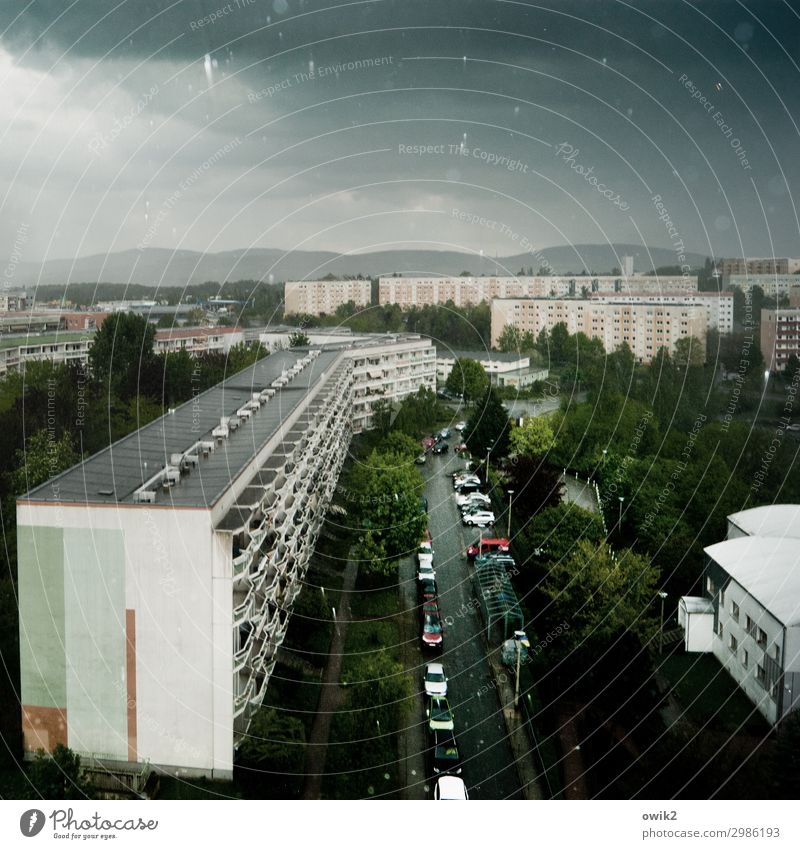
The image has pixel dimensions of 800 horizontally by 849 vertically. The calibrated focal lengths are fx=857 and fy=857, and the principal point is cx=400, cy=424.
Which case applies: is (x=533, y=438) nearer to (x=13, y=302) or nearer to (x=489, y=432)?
(x=489, y=432)

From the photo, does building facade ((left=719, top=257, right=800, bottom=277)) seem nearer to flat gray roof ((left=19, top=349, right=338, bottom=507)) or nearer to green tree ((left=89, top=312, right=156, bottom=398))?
flat gray roof ((left=19, top=349, right=338, bottom=507))

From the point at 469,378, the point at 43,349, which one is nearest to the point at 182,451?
the point at 43,349

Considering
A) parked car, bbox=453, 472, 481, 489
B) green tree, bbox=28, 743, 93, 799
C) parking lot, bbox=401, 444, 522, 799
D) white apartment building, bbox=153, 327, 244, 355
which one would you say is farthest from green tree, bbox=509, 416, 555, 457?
green tree, bbox=28, 743, 93, 799

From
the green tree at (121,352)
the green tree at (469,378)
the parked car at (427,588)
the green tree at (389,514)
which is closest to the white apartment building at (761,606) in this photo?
the parked car at (427,588)

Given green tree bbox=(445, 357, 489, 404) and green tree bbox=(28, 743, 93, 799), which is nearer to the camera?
green tree bbox=(28, 743, 93, 799)

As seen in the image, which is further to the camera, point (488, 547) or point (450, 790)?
point (488, 547)
